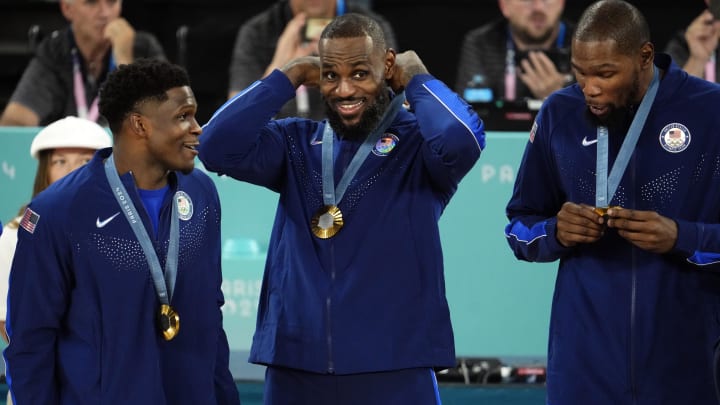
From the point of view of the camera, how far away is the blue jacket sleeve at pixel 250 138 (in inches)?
152

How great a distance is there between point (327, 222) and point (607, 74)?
0.96 metres

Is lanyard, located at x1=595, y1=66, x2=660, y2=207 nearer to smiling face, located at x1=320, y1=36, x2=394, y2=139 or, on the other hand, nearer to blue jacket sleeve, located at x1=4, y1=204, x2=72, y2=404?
smiling face, located at x1=320, y1=36, x2=394, y2=139

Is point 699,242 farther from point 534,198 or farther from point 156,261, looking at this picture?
point 156,261

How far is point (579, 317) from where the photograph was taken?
12.1 ft

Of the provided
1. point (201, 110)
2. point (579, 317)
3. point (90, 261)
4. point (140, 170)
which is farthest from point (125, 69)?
point (201, 110)

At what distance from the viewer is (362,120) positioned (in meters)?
3.81

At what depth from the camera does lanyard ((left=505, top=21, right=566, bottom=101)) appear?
7.76m

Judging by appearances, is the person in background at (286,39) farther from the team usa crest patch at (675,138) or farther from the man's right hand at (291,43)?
the team usa crest patch at (675,138)

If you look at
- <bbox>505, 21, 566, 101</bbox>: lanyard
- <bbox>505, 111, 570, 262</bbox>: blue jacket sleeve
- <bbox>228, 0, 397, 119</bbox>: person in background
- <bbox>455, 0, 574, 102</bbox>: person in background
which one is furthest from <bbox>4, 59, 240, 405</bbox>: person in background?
<bbox>505, 21, 566, 101</bbox>: lanyard

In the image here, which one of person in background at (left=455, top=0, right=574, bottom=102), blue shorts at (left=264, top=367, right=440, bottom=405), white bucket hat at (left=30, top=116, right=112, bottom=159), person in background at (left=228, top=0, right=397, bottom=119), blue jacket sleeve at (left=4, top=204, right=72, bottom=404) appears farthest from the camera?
person in background at (left=228, top=0, right=397, bottom=119)

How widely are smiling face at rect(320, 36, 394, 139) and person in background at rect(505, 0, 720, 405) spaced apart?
0.63 metres

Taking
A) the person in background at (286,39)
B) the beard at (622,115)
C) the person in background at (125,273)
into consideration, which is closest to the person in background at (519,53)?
the person in background at (286,39)

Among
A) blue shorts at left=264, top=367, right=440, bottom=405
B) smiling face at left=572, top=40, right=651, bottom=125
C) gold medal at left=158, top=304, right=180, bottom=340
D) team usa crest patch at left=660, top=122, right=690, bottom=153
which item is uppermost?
smiling face at left=572, top=40, right=651, bottom=125

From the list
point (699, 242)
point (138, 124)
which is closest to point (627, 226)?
point (699, 242)
